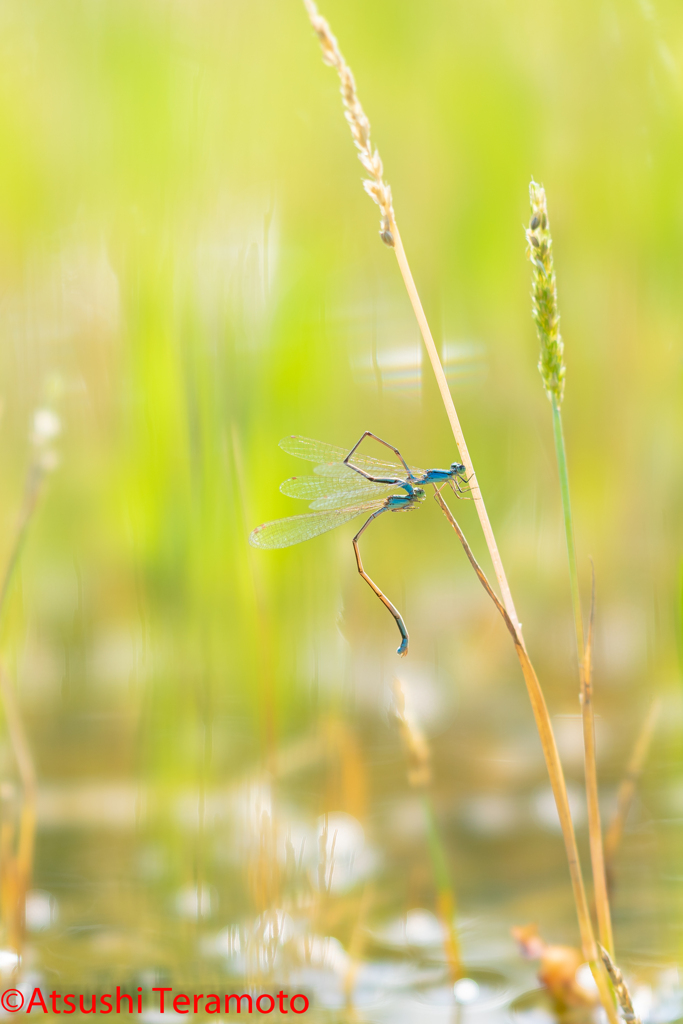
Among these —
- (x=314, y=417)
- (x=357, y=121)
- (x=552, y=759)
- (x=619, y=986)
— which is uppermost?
(x=314, y=417)

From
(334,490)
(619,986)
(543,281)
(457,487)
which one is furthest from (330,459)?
(619,986)

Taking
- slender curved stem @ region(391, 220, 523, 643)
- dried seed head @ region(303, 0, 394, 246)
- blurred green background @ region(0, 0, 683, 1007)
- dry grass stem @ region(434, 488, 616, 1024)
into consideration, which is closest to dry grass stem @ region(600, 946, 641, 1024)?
dry grass stem @ region(434, 488, 616, 1024)

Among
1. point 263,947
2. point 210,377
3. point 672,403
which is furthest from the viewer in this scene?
point 672,403

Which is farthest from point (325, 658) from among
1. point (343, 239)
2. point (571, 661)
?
point (343, 239)

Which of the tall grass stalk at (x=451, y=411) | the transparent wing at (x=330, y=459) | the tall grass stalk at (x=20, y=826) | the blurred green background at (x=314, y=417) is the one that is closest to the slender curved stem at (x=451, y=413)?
the tall grass stalk at (x=451, y=411)

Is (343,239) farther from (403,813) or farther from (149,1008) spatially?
(149,1008)

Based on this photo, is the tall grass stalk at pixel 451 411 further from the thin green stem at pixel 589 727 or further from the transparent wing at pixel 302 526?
the transparent wing at pixel 302 526

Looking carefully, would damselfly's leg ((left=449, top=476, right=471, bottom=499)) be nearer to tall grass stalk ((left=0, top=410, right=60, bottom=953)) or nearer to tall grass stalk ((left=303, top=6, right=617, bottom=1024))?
tall grass stalk ((left=303, top=6, right=617, bottom=1024))

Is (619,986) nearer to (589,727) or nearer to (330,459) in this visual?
(589,727)
